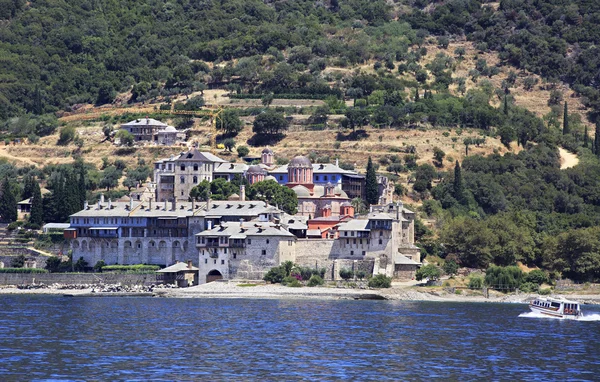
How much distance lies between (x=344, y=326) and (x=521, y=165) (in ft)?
202

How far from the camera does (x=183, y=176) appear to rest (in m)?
124

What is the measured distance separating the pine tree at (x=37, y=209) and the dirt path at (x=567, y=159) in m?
54.1

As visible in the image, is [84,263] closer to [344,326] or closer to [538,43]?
[344,326]

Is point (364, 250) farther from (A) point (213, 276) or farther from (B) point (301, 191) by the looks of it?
(B) point (301, 191)

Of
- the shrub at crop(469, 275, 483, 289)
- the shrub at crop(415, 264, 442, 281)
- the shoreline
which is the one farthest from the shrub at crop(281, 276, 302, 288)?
the shrub at crop(469, 275, 483, 289)

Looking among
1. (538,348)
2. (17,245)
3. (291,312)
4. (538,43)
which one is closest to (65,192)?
(17,245)

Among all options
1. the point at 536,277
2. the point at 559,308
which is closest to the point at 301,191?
the point at 536,277

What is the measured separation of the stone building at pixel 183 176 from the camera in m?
124

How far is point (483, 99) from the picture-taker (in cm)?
15750

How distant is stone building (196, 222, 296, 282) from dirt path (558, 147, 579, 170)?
45587 mm

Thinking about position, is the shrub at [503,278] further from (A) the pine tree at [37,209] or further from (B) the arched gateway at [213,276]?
(A) the pine tree at [37,209]

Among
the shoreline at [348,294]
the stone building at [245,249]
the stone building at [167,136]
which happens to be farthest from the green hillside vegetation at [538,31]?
the stone building at [245,249]

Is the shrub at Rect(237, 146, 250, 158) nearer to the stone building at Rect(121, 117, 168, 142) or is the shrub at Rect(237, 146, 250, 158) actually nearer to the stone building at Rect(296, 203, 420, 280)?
the stone building at Rect(121, 117, 168, 142)

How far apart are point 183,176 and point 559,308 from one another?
45.0 m
